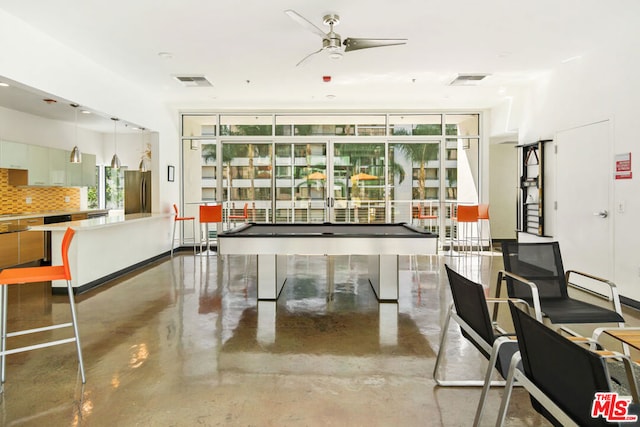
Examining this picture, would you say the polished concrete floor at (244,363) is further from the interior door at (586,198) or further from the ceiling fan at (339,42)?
the ceiling fan at (339,42)

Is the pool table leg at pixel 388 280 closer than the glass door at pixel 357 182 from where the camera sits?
Yes

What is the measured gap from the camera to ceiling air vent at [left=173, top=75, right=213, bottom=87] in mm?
6555

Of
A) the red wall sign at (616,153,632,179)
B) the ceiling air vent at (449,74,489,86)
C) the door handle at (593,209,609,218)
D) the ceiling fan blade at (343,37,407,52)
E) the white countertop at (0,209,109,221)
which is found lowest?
the white countertop at (0,209,109,221)

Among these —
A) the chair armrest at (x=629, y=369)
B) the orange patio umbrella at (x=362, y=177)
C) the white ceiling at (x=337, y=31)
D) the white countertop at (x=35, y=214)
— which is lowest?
the chair armrest at (x=629, y=369)

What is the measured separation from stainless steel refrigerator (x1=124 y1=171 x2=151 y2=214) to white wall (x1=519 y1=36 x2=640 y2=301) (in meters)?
7.42

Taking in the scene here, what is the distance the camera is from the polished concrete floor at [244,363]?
90.7 inches

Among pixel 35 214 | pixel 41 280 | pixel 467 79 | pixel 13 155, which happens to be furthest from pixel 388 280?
pixel 13 155

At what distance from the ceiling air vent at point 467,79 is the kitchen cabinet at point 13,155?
753 cm

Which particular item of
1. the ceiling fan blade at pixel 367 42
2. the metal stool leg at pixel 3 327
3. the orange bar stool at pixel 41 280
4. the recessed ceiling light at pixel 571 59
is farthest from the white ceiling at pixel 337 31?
Result: the metal stool leg at pixel 3 327

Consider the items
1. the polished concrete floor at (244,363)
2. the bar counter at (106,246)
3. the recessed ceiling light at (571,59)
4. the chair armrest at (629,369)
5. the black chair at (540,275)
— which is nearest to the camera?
the chair armrest at (629,369)

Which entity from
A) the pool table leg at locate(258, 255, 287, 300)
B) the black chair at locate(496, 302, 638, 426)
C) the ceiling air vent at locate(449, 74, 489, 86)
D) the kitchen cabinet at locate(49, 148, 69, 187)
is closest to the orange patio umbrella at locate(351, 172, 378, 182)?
the ceiling air vent at locate(449, 74, 489, 86)

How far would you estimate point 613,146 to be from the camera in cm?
478

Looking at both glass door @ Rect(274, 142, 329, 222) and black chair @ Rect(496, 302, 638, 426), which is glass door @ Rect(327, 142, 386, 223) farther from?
black chair @ Rect(496, 302, 638, 426)

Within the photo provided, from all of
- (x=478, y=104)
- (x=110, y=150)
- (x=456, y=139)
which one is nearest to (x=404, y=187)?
(x=456, y=139)
